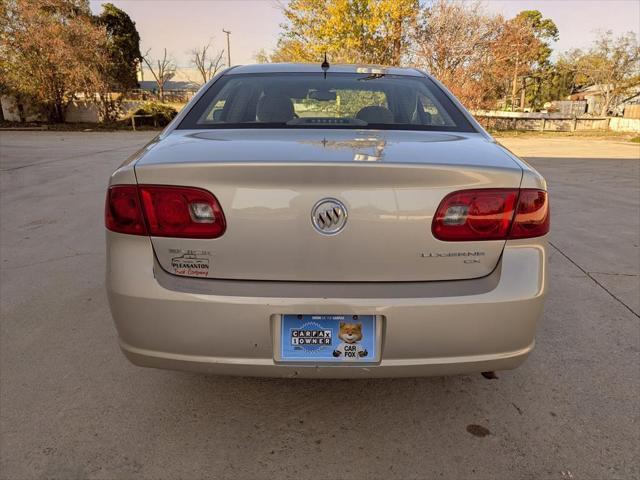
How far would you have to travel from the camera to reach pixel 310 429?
6.84ft

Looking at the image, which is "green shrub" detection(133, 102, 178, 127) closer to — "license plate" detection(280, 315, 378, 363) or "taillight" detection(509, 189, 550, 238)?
"license plate" detection(280, 315, 378, 363)

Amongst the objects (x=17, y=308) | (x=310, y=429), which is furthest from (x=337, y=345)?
(x=17, y=308)

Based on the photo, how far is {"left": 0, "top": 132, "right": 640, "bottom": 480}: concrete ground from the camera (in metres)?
1.88

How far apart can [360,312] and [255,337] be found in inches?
14.8

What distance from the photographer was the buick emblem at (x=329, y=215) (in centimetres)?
163

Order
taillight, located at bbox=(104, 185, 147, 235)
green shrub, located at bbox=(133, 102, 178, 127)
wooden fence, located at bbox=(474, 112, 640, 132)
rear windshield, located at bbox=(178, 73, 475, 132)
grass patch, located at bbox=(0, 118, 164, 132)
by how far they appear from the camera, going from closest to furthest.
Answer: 1. taillight, located at bbox=(104, 185, 147, 235)
2. rear windshield, located at bbox=(178, 73, 475, 132)
3. grass patch, located at bbox=(0, 118, 164, 132)
4. green shrub, located at bbox=(133, 102, 178, 127)
5. wooden fence, located at bbox=(474, 112, 640, 132)

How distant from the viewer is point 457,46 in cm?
2158

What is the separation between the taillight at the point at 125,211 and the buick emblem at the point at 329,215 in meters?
0.62

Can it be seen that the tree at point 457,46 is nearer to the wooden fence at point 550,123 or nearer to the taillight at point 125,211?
the wooden fence at point 550,123

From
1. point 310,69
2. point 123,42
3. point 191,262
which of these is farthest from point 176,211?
point 123,42

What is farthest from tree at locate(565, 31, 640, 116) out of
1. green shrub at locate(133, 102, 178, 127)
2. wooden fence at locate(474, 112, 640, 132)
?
green shrub at locate(133, 102, 178, 127)

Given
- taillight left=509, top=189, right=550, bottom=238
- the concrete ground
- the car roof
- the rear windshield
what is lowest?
the concrete ground

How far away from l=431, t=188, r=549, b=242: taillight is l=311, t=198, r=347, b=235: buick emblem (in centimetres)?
32

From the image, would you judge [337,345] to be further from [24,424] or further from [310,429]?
[24,424]
